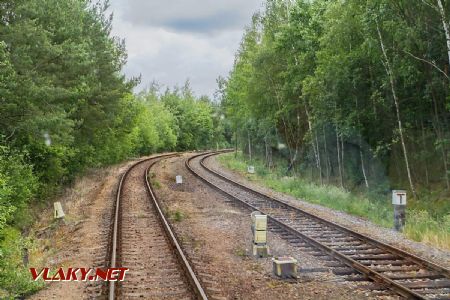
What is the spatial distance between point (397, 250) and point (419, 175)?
13193 millimetres

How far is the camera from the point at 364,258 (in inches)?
392

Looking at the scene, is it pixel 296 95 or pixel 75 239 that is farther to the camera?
pixel 296 95

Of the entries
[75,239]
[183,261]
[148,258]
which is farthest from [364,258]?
[75,239]

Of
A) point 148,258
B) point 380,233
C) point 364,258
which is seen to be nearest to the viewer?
point 364,258

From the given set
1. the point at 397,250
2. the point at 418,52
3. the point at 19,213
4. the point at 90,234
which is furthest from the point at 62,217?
the point at 418,52

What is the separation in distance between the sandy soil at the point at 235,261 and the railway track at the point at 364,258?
17.4 inches

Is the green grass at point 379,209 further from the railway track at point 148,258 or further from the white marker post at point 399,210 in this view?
the railway track at point 148,258

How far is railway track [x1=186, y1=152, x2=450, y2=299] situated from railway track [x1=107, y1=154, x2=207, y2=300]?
295 cm

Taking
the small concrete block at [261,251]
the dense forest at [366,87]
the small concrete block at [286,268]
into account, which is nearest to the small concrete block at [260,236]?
the small concrete block at [261,251]

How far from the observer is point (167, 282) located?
27.8ft

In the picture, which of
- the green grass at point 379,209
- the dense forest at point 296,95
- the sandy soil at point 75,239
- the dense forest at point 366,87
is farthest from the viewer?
the dense forest at point 366,87

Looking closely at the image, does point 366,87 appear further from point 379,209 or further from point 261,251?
point 261,251

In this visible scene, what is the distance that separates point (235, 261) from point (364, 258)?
2697mm

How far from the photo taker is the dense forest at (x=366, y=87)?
59.4ft
